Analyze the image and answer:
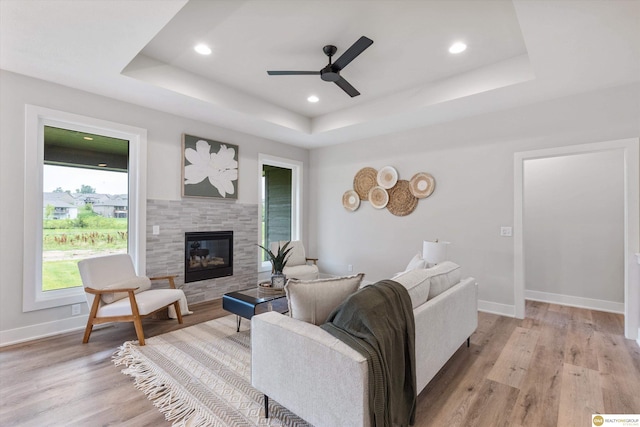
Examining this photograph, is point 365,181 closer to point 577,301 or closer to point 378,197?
point 378,197

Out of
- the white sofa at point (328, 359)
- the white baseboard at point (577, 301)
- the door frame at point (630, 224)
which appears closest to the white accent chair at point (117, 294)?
the white sofa at point (328, 359)

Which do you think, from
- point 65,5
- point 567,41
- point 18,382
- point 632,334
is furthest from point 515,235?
Result: point 18,382

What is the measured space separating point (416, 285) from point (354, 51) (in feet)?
6.28

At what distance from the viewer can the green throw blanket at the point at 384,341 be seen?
4.55ft

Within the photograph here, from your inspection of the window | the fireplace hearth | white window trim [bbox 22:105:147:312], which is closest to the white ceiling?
white window trim [bbox 22:105:147:312]

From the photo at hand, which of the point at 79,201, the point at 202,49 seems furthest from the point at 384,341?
the point at 79,201

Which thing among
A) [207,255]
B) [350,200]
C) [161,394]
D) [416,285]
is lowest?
[161,394]

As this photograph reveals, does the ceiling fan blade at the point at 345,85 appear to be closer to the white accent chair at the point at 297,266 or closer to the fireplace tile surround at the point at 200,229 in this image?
the white accent chair at the point at 297,266

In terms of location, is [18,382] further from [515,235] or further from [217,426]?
[515,235]

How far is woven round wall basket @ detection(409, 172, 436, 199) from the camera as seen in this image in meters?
4.36

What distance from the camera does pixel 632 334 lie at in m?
2.98

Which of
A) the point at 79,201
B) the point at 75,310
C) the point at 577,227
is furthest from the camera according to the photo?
the point at 577,227

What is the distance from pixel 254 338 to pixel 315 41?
2.58m

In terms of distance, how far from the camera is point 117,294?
303 centimetres
